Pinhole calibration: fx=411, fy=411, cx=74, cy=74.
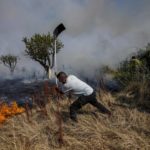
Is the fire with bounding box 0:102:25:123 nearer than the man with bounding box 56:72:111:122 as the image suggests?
No

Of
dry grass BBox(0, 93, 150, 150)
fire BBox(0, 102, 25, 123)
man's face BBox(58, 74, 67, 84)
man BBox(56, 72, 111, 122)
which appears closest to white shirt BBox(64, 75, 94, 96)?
man BBox(56, 72, 111, 122)

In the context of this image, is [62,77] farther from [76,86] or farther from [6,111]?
[6,111]

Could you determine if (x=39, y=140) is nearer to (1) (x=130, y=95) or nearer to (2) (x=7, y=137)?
(2) (x=7, y=137)

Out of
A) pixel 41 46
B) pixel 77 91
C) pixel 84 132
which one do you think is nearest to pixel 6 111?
pixel 77 91

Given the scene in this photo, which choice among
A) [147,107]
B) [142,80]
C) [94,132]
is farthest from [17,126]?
[142,80]

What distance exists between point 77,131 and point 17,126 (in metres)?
1.80

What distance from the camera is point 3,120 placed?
11219 mm

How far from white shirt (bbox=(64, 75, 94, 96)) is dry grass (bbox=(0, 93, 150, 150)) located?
640 millimetres

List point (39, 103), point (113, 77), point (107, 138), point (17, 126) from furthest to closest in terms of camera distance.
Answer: point (113, 77), point (39, 103), point (17, 126), point (107, 138)

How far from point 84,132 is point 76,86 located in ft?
4.86

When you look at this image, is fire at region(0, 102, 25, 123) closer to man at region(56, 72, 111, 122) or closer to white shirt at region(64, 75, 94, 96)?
man at region(56, 72, 111, 122)

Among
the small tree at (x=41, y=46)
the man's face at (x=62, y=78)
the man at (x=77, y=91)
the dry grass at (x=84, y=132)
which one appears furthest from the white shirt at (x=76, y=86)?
the small tree at (x=41, y=46)

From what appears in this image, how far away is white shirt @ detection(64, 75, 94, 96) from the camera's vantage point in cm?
1025

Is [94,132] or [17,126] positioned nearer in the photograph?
[94,132]
